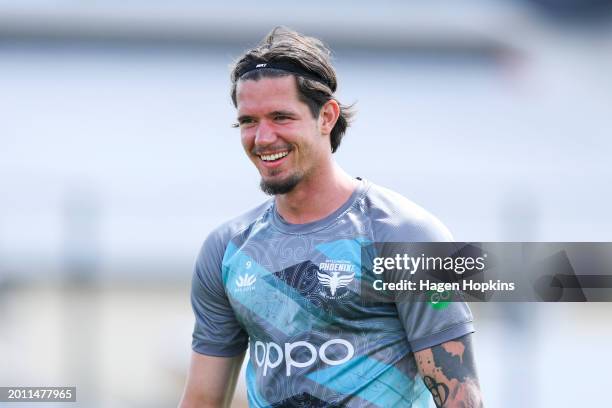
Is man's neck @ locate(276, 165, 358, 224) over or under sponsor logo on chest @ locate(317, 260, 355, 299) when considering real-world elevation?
over

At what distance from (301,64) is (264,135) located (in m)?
0.31

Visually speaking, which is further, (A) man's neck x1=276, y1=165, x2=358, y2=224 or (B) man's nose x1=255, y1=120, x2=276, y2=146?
(A) man's neck x1=276, y1=165, x2=358, y2=224

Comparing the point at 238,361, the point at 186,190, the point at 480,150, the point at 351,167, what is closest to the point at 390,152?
the point at 480,150

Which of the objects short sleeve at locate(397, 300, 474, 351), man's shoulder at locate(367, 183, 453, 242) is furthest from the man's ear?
short sleeve at locate(397, 300, 474, 351)

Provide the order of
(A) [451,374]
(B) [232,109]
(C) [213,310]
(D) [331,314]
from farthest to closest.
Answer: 1. (B) [232,109]
2. (C) [213,310]
3. (D) [331,314]
4. (A) [451,374]

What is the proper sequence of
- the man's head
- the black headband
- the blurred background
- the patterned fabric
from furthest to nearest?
the blurred background, the black headband, the man's head, the patterned fabric

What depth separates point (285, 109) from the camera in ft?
8.23

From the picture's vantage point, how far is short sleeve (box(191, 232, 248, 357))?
272 cm

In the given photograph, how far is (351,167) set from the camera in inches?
383

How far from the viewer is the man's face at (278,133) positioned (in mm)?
2484

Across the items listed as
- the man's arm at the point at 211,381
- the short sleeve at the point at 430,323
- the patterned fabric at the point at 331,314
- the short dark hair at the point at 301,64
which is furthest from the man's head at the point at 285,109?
the man's arm at the point at 211,381

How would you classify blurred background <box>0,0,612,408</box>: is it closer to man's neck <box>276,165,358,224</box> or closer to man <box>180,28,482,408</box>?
man <box>180,28,482,408</box>

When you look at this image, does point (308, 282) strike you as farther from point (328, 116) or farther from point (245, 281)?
→ point (328, 116)

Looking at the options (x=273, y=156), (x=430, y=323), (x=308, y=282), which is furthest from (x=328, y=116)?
(x=430, y=323)
